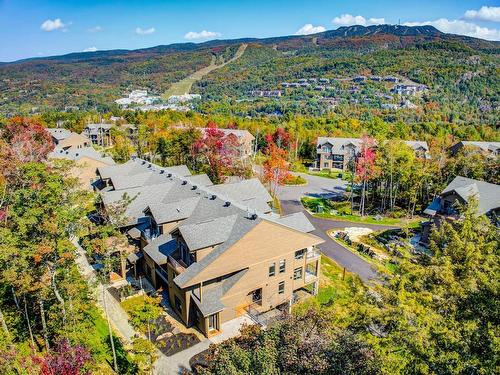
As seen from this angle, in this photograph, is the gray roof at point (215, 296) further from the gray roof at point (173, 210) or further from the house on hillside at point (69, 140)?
the house on hillside at point (69, 140)

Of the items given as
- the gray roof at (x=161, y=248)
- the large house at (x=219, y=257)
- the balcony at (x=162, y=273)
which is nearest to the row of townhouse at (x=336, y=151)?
the large house at (x=219, y=257)

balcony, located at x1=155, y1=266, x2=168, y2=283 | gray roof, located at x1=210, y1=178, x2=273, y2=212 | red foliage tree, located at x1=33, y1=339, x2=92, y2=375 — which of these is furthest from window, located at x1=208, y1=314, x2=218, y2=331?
gray roof, located at x1=210, y1=178, x2=273, y2=212

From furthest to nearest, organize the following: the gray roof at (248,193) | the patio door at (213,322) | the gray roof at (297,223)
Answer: the gray roof at (248,193) → the gray roof at (297,223) → the patio door at (213,322)

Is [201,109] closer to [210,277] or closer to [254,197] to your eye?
[254,197]

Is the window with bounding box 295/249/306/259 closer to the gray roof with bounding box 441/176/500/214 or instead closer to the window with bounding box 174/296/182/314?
the window with bounding box 174/296/182/314

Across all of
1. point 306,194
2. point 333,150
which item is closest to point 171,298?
point 306,194

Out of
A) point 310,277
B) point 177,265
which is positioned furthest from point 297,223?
point 177,265

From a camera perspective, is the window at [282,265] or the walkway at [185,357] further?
the window at [282,265]
